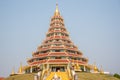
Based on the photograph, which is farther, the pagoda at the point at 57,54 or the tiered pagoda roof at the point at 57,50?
the tiered pagoda roof at the point at 57,50

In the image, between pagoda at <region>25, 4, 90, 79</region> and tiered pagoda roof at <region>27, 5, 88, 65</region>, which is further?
tiered pagoda roof at <region>27, 5, 88, 65</region>

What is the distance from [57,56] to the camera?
5212cm

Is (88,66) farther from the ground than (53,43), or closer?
closer

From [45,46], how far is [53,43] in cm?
363

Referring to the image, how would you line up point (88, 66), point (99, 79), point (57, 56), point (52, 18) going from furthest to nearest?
point (52, 18) < point (88, 66) < point (57, 56) < point (99, 79)

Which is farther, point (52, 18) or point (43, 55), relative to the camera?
point (52, 18)

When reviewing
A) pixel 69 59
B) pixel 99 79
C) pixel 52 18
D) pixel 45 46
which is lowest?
pixel 99 79

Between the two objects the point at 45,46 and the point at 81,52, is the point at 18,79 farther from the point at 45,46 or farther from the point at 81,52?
the point at 81,52

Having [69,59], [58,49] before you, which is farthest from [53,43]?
[69,59]

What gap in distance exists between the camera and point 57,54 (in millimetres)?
52312

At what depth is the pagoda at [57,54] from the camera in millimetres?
50594

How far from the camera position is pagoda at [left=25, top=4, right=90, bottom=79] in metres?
50.6

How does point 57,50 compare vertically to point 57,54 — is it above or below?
above

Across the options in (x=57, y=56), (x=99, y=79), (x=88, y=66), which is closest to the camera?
(x=99, y=79)
